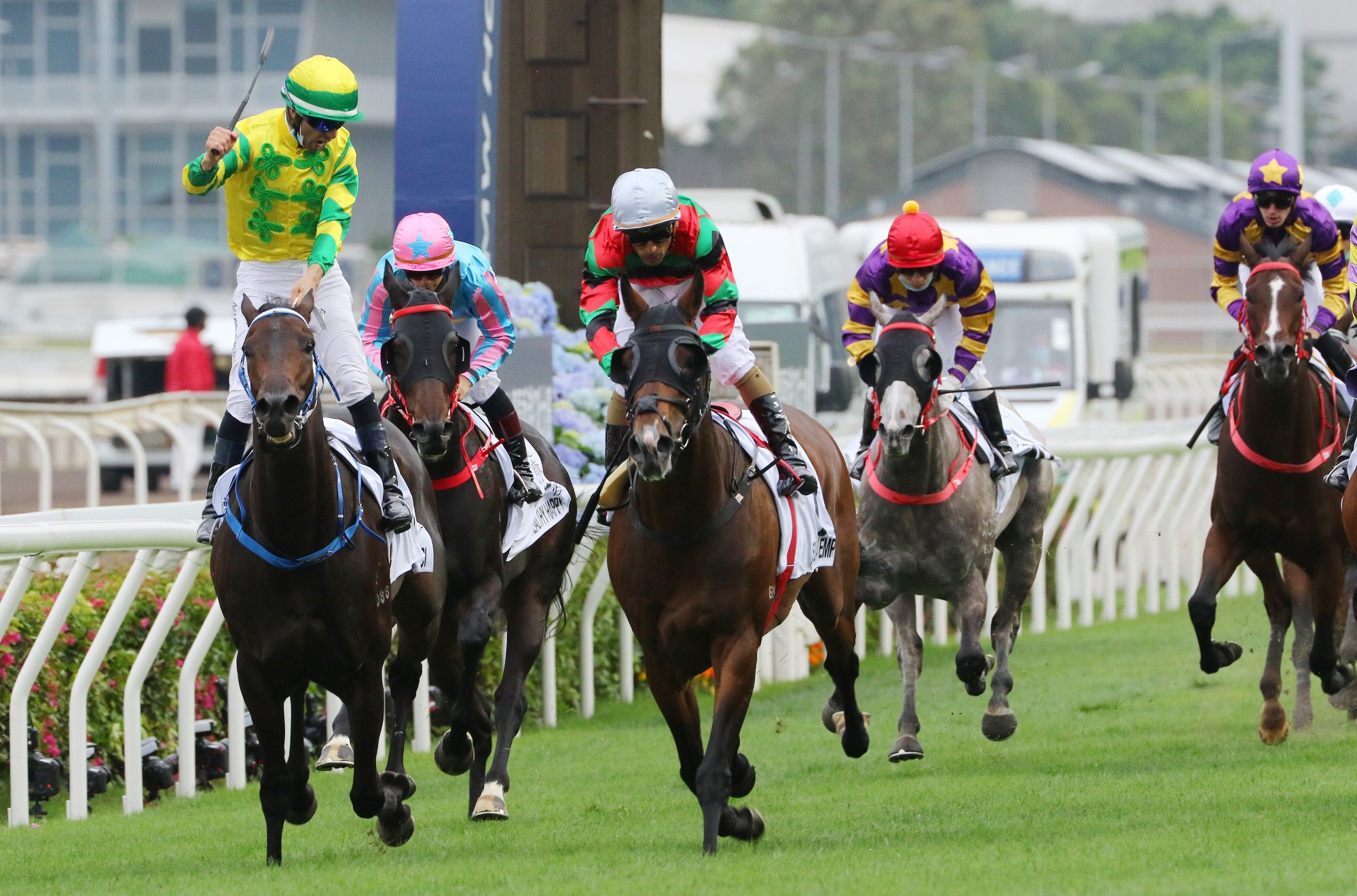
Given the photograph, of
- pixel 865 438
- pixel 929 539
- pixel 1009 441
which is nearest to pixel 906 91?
pixel 1009 441

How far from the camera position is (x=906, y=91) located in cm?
6144

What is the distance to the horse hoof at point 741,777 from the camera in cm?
671

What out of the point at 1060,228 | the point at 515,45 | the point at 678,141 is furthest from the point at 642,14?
the point at 678,141

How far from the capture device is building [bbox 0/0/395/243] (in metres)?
58.3

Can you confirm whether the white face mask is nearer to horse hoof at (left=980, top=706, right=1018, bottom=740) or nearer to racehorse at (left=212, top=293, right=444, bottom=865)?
horse hoof at (left=980, top=706, right=1018, bottom=740)

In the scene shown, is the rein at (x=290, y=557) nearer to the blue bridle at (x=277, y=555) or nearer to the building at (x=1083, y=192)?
the blue bridle at (x=277, y=555)

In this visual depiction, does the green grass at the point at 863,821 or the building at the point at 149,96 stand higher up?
the building at the point at 149,96

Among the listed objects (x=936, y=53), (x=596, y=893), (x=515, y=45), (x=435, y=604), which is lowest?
(x=596, y=893)

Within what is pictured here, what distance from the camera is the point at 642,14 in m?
11.9

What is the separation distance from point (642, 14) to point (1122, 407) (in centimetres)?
710

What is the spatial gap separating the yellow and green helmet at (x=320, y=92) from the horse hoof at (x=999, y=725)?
333 cm

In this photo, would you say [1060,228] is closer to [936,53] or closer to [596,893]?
[596,893]

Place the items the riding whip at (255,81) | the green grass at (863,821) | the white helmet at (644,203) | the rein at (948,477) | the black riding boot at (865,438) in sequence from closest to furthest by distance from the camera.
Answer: the green grass at (863,821)
the riding whip at (255,81)
the white helmet at (644,203)
the rein at (948,477)
the black riding boot at (865,438)

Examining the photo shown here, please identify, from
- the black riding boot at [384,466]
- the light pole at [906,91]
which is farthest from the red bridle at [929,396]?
the light pole at [906,91]
